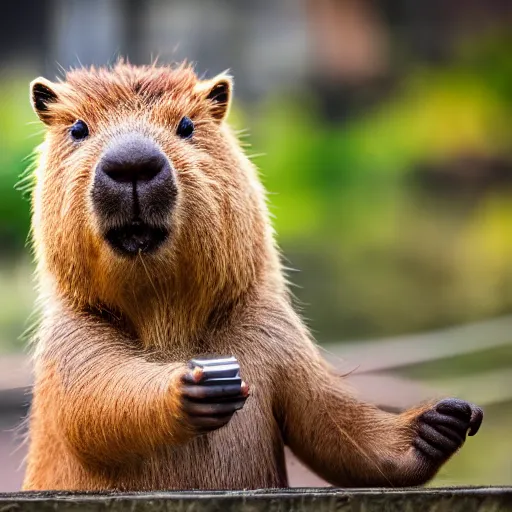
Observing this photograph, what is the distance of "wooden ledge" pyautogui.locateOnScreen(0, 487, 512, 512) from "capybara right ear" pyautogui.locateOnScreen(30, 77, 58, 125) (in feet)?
4.56

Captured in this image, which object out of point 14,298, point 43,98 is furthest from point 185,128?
point 14,298

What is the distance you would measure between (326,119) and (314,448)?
52.1 ft

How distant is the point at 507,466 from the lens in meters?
6.62

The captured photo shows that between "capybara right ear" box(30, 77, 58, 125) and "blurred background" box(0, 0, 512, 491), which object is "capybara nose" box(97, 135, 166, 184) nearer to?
"capybara right ear" box(30, 77, 58, 125)

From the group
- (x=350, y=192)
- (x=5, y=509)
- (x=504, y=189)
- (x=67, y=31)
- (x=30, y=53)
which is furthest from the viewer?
(x=504, y=189)

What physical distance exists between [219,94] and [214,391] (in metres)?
1.31

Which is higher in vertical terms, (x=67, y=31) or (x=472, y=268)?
(x=67, y=31)

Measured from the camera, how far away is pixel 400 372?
711 cm

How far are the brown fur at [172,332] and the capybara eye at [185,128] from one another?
0.13 feet

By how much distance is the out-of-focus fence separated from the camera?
524 centimetres

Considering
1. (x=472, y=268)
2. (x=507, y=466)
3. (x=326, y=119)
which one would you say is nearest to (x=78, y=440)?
(x=507, y=466)

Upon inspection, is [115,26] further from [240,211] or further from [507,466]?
[240,211]

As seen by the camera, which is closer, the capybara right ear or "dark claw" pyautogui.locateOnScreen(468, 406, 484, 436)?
"dark claw" pyautogui.locateOnScreen(468, 406, 484, 436)

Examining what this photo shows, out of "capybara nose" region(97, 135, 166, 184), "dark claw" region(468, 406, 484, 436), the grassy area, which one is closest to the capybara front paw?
"dark claw" region(468, 406, 484, 436)
